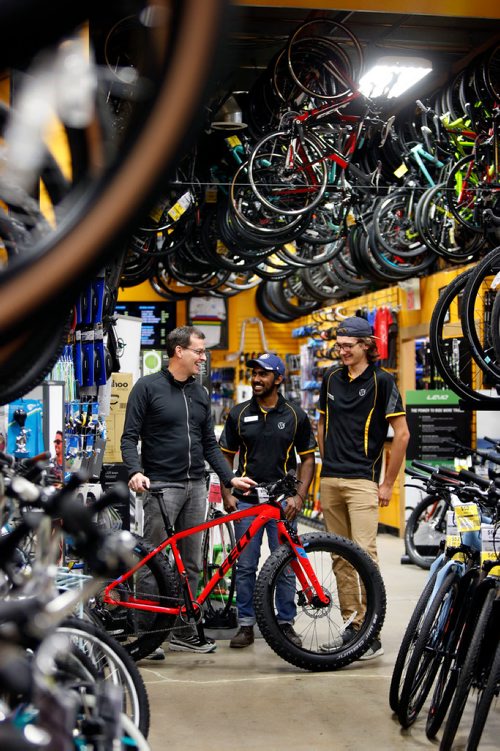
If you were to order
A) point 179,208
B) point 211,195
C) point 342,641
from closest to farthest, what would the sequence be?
Answer: point 342,641 → point 179,208 → point 211,195

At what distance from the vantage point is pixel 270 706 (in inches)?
187

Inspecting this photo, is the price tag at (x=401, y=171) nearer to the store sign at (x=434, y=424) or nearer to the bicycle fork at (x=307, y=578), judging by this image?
the store sign at (x=434, y=424)

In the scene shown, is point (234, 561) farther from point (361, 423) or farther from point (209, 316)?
point (209, 316)

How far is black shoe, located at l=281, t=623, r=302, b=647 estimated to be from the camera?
536 centimetres

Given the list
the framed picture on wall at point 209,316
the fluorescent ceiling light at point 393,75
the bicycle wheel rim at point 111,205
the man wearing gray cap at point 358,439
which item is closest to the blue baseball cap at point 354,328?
the man wearing gray cap at point 358,439

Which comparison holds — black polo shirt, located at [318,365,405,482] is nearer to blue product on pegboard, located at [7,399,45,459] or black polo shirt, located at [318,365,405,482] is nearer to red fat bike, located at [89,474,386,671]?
red fat bike, located at [89,474,386,671]

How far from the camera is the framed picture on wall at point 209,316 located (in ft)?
52.9

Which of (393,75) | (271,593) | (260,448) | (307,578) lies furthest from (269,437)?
(393,75)

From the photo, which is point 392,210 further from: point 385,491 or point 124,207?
point 124,207

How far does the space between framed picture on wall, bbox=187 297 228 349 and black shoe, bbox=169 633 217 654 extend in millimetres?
10268

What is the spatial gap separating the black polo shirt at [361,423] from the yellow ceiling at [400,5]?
207 cm

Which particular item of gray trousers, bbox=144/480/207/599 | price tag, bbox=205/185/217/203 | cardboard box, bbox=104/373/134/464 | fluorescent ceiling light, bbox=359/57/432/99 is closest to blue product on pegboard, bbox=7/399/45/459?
gray trousers, bbox=144/480/207/599

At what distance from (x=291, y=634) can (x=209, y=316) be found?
11084 millimetres

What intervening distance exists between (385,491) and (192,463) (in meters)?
1.18
